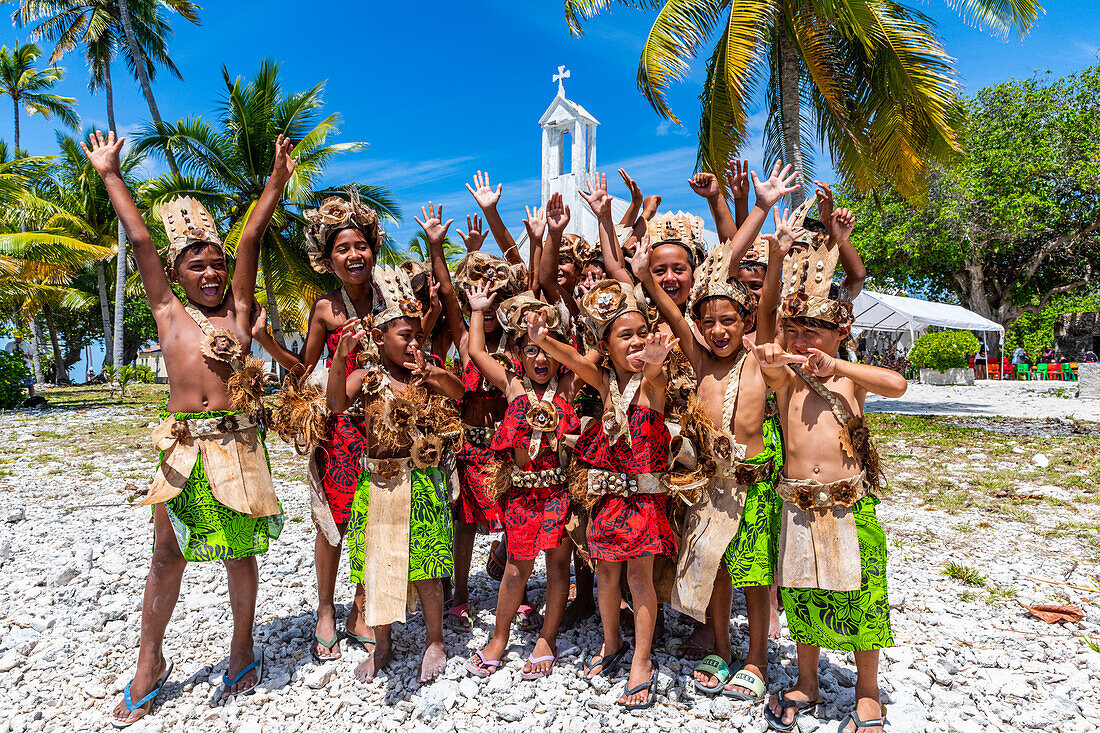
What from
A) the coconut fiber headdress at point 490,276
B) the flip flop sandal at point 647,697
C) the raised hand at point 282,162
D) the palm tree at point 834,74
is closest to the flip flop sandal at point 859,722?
the flip flop sandal at point 647,697

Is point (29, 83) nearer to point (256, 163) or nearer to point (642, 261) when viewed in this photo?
point (256, 163)

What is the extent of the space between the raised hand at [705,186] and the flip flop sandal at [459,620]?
293 cm

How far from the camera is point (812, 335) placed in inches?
111

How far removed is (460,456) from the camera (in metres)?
3.76

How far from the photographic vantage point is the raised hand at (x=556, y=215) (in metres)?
3.77

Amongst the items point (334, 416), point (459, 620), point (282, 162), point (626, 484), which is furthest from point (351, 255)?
point (459, 620)

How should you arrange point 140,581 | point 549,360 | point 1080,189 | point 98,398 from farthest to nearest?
point 1080,189
point 98,398
point 140,581
point 549,360

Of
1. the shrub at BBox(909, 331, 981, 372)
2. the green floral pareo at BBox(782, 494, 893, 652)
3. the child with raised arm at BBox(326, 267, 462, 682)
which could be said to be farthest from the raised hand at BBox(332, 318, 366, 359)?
the shrub at BBox(909, 331, 981, 372)

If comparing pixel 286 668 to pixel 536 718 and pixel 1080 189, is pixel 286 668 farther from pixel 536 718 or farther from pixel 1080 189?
pixel 1080 189

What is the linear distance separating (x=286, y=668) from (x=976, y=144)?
31763 mm

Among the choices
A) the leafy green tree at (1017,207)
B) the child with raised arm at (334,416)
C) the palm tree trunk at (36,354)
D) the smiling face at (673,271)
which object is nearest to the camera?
the child with raised arm at (334,416)

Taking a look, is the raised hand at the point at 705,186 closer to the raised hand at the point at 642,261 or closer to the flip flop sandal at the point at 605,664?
the raised hand at the point at 642,261

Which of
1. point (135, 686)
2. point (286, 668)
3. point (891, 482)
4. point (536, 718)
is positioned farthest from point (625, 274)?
point (891, 482)

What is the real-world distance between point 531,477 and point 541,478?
0.16 feet
